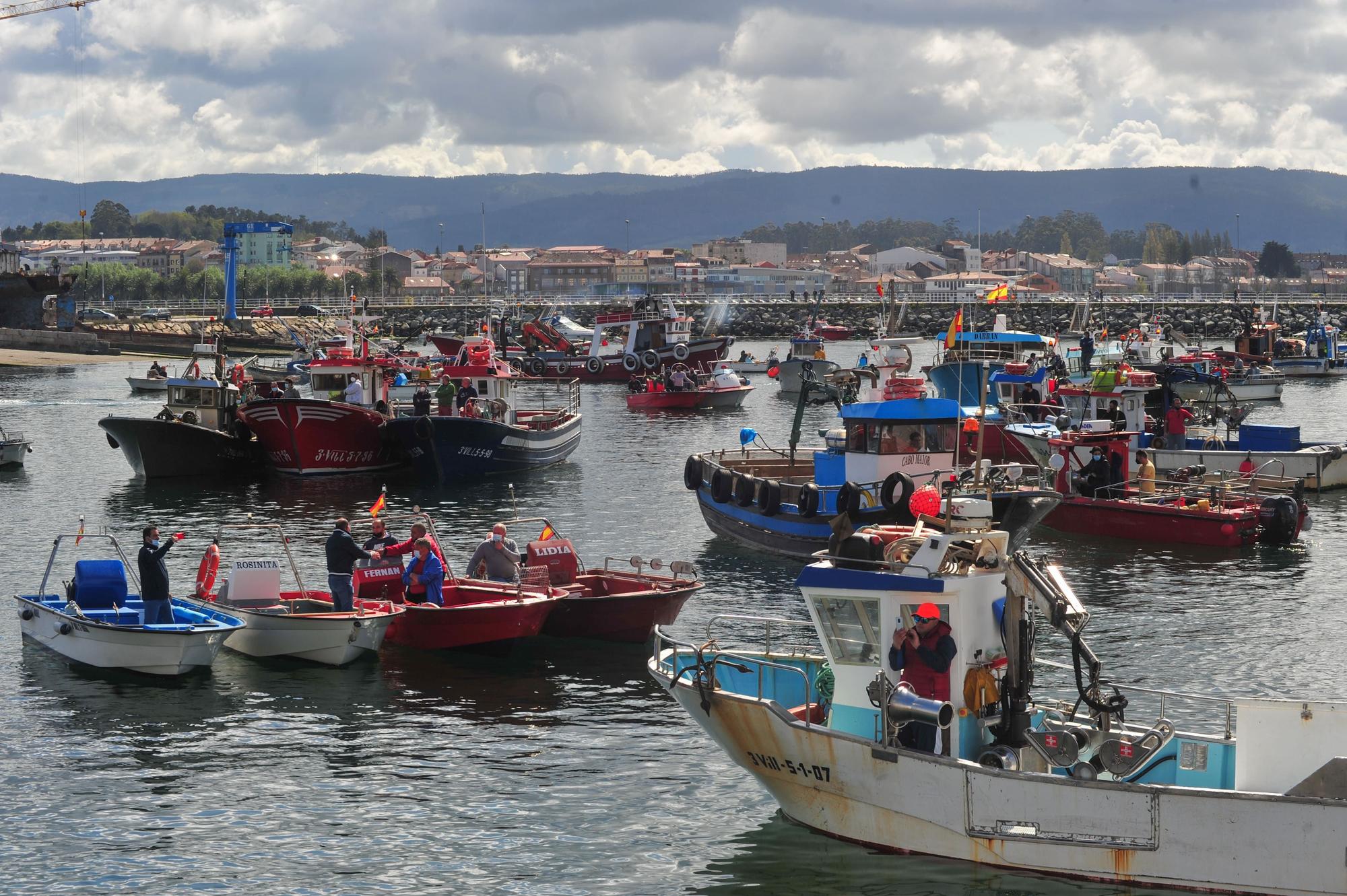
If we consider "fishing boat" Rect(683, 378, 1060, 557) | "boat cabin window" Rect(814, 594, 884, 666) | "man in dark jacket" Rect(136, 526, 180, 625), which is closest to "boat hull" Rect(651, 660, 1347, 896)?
"boat cabin window" Rect(814, 594, 884, 666)

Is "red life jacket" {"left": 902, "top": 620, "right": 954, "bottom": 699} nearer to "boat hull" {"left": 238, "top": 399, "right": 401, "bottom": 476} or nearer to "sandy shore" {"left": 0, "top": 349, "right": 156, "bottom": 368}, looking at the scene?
"boat hull" {"left": 238, "top": 399, "right": 401, "bottom": 476}

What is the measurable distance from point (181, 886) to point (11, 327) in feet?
408

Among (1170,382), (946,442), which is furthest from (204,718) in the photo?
(1170,382)

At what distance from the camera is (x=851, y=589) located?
1627cm

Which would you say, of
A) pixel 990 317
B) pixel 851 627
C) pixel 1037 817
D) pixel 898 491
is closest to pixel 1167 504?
pixel 898 491

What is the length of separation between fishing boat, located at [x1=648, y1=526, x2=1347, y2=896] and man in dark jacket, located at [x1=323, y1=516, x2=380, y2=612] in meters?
9.08

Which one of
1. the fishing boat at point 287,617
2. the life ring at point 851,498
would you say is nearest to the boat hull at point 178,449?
the fishing boat at point 287,617

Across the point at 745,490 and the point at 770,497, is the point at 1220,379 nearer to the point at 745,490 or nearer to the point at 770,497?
the point at 745,490

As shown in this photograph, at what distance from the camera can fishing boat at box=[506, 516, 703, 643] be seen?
82.3 feet

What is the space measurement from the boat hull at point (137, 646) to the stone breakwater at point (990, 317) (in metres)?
117

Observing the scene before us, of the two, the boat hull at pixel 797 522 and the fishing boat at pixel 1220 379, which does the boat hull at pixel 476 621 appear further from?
the fishing boat at pixel 1220 379

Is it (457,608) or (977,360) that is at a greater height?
(977,360)

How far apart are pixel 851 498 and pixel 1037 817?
640 inches

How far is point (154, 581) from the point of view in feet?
76.8
